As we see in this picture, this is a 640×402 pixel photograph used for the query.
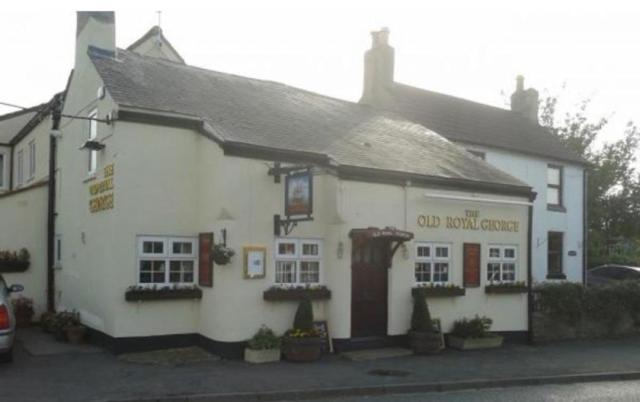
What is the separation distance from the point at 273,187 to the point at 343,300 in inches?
108

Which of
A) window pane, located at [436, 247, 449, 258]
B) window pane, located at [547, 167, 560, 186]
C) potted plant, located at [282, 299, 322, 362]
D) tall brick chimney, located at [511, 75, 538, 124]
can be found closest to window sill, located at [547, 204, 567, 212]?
window pane, located at [547, 167, 560, 186]

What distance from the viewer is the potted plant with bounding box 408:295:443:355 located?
46.4 ft

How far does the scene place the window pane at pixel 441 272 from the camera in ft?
51.0

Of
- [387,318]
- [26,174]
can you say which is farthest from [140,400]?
[26,174]

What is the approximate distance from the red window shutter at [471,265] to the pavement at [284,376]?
71.4 inches

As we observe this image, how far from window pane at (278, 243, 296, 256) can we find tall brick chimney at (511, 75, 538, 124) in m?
19.4

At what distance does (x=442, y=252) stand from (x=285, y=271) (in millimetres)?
4117

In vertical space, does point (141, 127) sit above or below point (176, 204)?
above

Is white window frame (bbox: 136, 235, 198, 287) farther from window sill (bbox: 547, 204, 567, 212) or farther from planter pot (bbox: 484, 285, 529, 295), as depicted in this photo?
window sill (bbox: 547, 204, 567, 212)

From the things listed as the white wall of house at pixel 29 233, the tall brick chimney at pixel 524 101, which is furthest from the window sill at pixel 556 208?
the white wall of house at pixel 29 233

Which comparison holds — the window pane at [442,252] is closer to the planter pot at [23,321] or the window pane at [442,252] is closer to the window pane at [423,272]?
the window pane at [423,272]

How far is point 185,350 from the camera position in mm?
13117

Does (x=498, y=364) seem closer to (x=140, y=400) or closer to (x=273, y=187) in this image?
(x=273, y=187)

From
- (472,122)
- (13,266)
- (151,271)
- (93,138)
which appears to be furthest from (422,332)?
(472,122)
